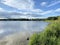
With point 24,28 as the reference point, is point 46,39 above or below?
above

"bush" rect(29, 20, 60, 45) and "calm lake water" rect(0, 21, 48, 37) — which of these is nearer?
"bush" rect(29, 20, 60, 45)

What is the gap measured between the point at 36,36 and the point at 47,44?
27.9 inches

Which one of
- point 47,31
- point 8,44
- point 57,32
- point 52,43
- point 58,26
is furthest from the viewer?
point 8,44

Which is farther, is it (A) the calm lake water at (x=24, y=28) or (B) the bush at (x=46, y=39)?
(A) the calm lake water at (x=24, y=28)

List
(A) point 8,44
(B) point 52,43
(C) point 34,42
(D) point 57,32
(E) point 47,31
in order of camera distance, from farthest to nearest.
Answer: (A) point 8,44 → (D) point 57,32 → (E) point 47,31 → (C) point 34,42 → (B) point 52,43

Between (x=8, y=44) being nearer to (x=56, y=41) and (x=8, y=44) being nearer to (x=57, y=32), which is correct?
(x=57, y=32)

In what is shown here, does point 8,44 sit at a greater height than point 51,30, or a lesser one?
lesser

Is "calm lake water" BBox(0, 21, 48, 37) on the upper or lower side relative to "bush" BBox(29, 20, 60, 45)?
lower

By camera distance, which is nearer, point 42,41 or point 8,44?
point 42,41

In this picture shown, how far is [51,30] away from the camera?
307 inches

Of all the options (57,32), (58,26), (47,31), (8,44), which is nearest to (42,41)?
(47,31)

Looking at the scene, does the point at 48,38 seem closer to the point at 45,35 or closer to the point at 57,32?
the point at 45,35

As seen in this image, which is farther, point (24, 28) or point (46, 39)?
point (24, 28)

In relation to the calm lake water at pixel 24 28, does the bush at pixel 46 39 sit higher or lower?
higher
